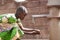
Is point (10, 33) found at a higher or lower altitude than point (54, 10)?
lower

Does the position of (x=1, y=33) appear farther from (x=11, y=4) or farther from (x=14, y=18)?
(x=11, y=4)

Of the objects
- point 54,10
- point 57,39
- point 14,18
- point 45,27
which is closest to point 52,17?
point 54,10

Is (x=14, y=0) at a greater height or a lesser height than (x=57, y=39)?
greater

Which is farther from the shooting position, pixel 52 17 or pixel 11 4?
pixel 11 4

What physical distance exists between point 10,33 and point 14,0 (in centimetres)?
376

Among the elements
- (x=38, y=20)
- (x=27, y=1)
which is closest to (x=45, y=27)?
(x=38, y=20)

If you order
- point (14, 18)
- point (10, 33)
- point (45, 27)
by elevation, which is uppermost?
point (14, 18)

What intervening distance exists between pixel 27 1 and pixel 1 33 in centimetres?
372

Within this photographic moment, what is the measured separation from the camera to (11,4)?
7.24 m

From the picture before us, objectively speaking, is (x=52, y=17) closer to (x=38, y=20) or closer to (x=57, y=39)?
(x=57, y=39)

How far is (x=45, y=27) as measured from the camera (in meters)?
6.87

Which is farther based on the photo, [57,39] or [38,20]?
[38,20]

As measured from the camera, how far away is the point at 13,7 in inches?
284

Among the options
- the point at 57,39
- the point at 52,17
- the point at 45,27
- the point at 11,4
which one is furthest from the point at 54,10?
the point at 11,4
